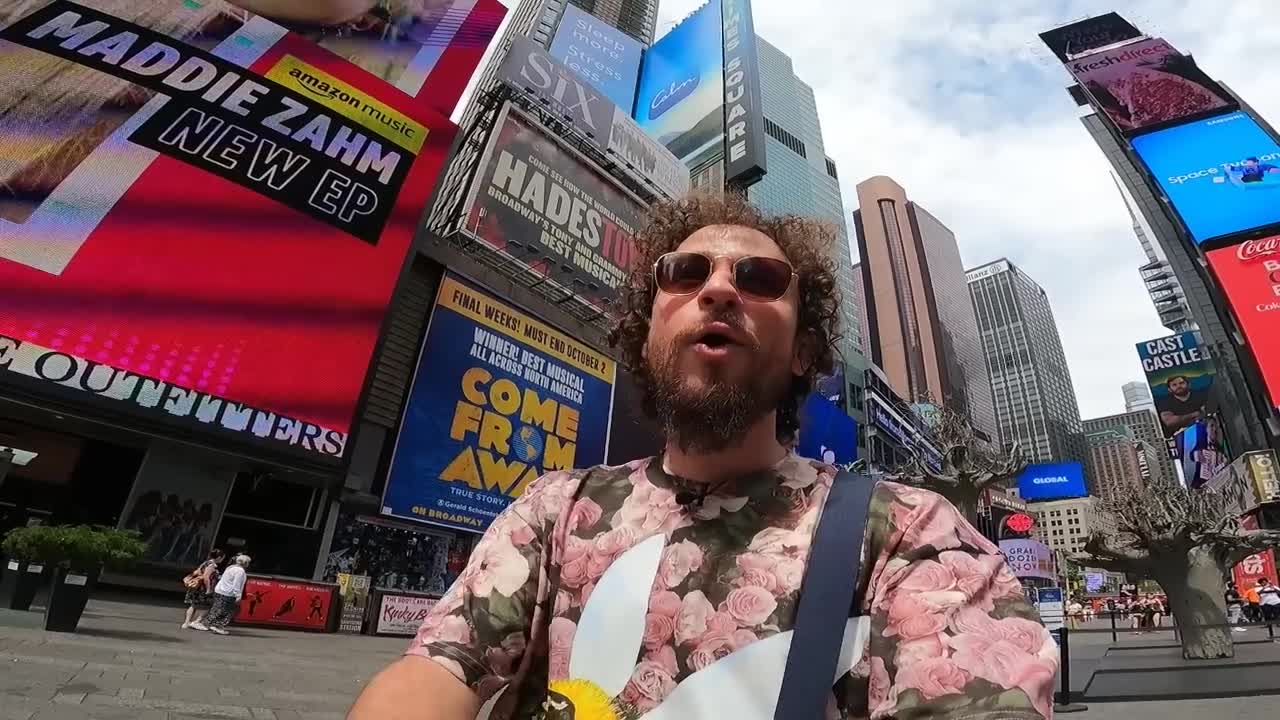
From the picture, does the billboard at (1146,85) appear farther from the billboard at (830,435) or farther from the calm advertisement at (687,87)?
the calm advertisement at (687,87)

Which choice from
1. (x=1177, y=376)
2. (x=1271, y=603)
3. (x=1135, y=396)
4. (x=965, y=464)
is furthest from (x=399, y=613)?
(x=1135, y=396)

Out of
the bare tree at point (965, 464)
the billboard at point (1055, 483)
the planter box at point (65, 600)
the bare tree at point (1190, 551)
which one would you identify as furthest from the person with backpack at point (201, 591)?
the billboard at point (1055, 483)

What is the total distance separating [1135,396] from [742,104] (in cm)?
20924

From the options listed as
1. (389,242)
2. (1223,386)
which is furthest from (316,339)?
(1223,386)

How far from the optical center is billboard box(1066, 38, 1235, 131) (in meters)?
44.8

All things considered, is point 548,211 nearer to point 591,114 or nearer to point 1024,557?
point 591,114

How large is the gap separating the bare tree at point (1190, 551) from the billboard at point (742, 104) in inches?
997

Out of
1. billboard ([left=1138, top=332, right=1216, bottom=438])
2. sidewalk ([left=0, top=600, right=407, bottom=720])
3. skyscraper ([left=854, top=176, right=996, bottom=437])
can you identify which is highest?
skyscraper ([left=854, top=176, right=996, bottom=437])

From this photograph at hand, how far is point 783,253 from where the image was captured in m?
1.89

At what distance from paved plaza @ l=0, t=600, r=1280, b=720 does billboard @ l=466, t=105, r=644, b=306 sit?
15472 mm

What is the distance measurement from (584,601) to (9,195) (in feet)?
60.8

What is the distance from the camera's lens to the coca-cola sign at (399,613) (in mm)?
15273

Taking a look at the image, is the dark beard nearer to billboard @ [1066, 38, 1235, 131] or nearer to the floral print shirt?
the floral print shirt

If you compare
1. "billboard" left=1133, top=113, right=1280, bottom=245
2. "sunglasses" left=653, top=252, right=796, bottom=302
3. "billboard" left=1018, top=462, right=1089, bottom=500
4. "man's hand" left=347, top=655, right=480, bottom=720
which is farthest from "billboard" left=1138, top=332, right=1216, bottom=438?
"man's hand" left=347, top=655, right=480, bottom=720
